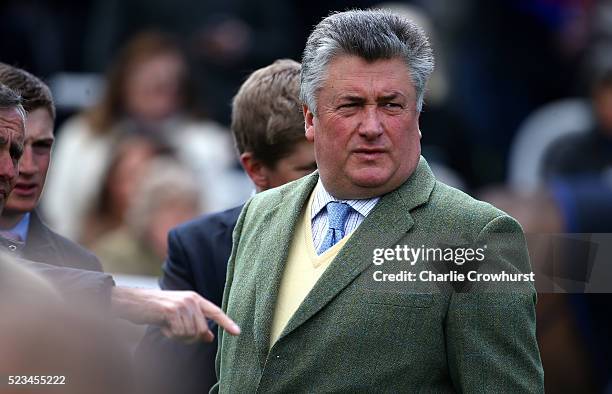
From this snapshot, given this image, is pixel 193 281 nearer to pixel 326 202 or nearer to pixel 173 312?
pixel 326 202

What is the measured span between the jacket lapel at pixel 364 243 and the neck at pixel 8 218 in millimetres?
1256

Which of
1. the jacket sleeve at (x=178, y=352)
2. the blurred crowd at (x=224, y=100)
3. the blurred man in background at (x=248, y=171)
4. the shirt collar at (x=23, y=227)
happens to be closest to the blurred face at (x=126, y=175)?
the blurred crowd at (x=224, y=100)

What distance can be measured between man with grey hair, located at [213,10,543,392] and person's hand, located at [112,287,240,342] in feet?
0.68

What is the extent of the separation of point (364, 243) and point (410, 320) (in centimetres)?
26

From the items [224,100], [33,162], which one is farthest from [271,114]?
[224,100]

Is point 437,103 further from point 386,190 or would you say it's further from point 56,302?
point 56,302

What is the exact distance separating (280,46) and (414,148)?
6.49 metres

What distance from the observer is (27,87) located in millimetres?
4465

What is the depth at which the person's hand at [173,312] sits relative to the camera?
3.45 metres

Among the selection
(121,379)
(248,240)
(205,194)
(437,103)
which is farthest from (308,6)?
(121,379)

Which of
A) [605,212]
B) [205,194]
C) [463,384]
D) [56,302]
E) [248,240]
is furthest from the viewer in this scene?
[205,194]

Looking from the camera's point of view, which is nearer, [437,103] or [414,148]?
[414,148]

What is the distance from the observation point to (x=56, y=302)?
2.29 m

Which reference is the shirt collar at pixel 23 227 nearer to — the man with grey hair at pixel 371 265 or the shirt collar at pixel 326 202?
the man with grey hair at pixel 371 265
